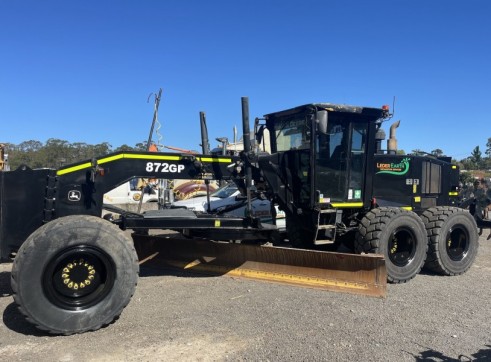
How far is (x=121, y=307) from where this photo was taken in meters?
4.77

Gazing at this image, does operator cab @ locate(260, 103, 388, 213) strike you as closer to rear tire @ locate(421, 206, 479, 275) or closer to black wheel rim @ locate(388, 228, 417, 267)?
black wheel rim @ locate(388, 228, 417, 267)

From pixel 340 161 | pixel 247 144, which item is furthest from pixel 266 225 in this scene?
pixel 340 161

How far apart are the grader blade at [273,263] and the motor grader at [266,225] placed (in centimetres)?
2

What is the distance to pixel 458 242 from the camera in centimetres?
818

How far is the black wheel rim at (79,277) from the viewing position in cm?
457

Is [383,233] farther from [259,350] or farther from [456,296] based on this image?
[259,350]

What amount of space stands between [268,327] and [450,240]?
484 cm

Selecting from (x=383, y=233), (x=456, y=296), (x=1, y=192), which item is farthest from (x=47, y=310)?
(x=456, y=296)

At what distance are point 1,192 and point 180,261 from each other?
3147 mm

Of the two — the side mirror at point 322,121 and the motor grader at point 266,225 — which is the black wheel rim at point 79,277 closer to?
the motor grader at point 266,225

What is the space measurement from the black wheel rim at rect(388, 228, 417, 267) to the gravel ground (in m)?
0.68

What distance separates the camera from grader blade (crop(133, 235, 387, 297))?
240 inches

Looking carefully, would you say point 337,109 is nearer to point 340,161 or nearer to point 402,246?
point 340,161

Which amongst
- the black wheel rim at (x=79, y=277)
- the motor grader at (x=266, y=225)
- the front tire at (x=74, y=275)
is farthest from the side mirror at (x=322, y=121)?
the black wheel rim at (x=79, y=277)
